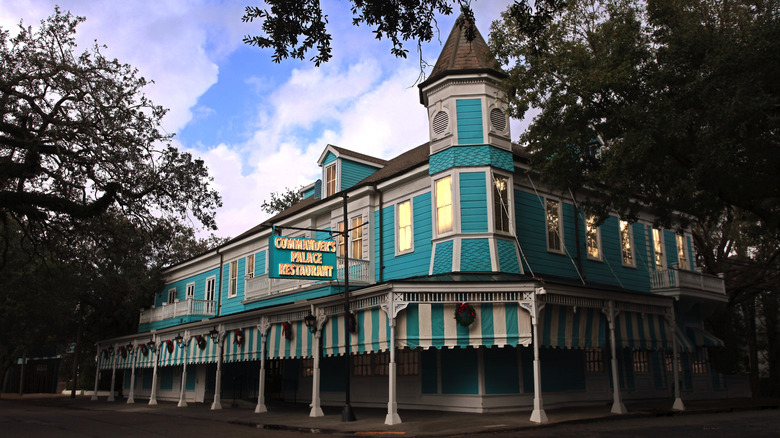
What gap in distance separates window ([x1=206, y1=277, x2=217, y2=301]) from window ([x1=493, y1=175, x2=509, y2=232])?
20.9 meters

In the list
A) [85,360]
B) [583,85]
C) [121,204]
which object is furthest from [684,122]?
[85,360]

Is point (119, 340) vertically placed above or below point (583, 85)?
below

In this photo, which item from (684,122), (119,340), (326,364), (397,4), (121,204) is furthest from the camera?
(119,340)

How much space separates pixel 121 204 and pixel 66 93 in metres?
3.13

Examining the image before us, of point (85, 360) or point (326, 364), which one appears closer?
point (326, 364)

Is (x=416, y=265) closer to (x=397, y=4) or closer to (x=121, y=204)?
(x=121, y=204)

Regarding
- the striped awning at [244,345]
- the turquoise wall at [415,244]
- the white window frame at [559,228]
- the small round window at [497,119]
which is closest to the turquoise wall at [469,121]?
the small round window at [497,119]

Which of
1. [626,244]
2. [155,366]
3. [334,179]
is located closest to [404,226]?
[334,179]

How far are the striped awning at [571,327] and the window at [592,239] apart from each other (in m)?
5.21

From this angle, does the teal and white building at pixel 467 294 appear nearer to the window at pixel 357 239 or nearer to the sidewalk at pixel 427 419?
the window at pixel 357 239

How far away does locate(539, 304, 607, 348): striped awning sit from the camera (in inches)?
672

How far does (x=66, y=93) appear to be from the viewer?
49.3ft

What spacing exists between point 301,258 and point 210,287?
16.8 metres

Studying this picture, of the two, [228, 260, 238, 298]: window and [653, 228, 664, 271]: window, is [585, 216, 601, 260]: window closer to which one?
[653, 228, 664, 271]: window
